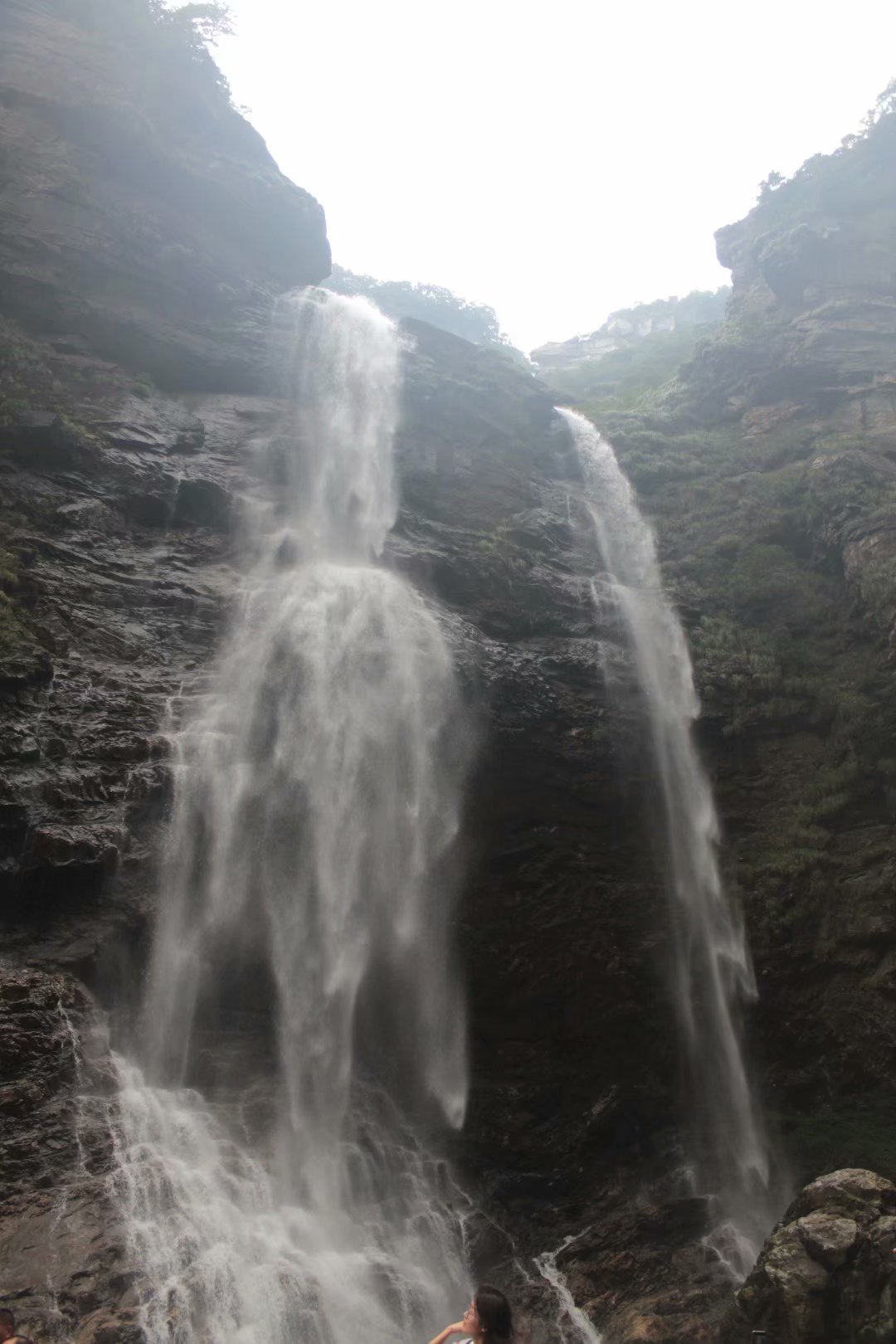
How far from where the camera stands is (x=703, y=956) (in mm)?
12234

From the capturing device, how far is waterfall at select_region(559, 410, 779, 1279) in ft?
34.3

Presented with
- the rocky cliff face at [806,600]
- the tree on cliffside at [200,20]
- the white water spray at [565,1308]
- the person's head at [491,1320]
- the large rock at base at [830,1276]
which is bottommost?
the white water spray at [565,1308]

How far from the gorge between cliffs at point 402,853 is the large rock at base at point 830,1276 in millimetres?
35

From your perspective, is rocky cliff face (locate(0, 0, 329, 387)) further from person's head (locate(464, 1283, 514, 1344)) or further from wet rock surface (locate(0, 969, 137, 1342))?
person's head (locate(464, 1283, 514, 1344))

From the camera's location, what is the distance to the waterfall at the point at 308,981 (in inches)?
311

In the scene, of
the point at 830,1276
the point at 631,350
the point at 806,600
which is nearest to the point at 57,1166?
the point at 830,1276

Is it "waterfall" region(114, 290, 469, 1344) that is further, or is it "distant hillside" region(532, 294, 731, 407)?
"distant hillside" region(532, 294, 731, 407)

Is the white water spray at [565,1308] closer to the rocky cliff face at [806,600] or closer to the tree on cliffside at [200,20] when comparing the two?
the rocky cliff face at [806,600]

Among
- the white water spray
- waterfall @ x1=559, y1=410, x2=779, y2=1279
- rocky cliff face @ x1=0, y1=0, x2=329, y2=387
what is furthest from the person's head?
rocky cliff face @ x1=0, y1=0, x2=329, y2=387

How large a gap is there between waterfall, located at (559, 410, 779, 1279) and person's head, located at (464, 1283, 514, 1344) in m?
7.50

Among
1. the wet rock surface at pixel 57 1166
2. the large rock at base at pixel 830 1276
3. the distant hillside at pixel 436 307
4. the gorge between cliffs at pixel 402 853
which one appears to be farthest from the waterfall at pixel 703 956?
the distant hillside at pixel 436 307

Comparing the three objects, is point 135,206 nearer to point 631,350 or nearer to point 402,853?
point 402,853

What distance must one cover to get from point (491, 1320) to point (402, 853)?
9341 mm

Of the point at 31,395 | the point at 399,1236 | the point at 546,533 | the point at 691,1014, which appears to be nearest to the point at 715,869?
the point at 691,1014
